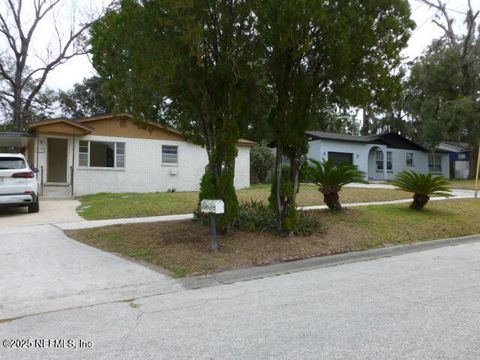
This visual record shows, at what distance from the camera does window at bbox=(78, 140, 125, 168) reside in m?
20.0

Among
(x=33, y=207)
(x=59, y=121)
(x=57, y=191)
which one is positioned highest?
(x=59, y=121)

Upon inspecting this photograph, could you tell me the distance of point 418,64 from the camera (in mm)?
35438

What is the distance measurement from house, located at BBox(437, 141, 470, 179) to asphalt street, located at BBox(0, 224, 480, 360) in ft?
117

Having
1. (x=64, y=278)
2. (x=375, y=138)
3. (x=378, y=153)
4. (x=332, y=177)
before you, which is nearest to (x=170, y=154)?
(x=332, y=177)

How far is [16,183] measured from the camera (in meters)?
12.6

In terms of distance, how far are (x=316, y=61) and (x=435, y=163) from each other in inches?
1287

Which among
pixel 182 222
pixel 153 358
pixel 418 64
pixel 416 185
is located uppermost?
pixel 418 64

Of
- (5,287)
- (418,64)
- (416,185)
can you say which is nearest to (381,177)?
(418,64)

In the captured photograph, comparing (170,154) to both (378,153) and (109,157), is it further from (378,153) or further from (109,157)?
(378,153)

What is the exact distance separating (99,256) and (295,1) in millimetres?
5289

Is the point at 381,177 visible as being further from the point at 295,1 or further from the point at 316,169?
the point at 295,1

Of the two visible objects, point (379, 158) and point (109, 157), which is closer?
point (109, 157)

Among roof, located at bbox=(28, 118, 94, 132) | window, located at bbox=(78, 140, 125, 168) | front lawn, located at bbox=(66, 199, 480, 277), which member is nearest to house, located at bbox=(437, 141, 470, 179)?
window, located at bbox=(78, 140, 125, 168)

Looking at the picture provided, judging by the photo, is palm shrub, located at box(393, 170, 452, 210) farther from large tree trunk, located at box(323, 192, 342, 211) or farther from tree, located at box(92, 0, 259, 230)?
tree, located at box(92, 0, 259, 230)
